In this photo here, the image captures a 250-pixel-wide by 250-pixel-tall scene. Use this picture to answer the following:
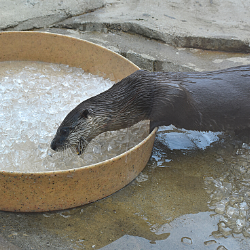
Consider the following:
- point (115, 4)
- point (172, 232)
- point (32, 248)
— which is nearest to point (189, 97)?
point (172, 232)

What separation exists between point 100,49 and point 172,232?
6.74 feet

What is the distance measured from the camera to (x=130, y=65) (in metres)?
2.99

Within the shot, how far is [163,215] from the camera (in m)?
2.06

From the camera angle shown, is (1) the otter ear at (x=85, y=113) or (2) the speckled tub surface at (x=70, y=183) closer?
(2) the speckled tub surface at (x=70, y=183)

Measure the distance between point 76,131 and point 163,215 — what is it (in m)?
0.84

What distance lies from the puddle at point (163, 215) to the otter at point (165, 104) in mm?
372

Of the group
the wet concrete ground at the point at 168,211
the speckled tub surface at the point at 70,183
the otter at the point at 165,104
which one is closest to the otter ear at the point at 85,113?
the otter at the point at 165,104

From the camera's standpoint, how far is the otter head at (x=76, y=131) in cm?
222

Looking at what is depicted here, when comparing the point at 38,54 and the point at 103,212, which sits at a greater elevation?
the point at 38,54

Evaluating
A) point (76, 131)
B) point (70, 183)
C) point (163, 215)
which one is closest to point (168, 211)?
point (163, 215)

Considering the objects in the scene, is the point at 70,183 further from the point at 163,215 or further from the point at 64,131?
the point at 163,215

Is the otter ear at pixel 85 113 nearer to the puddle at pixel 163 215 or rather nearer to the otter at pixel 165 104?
the otter at pixel 165 104

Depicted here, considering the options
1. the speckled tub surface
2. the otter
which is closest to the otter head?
the otter

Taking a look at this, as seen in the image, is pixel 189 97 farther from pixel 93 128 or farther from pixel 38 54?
pixel 38 54
